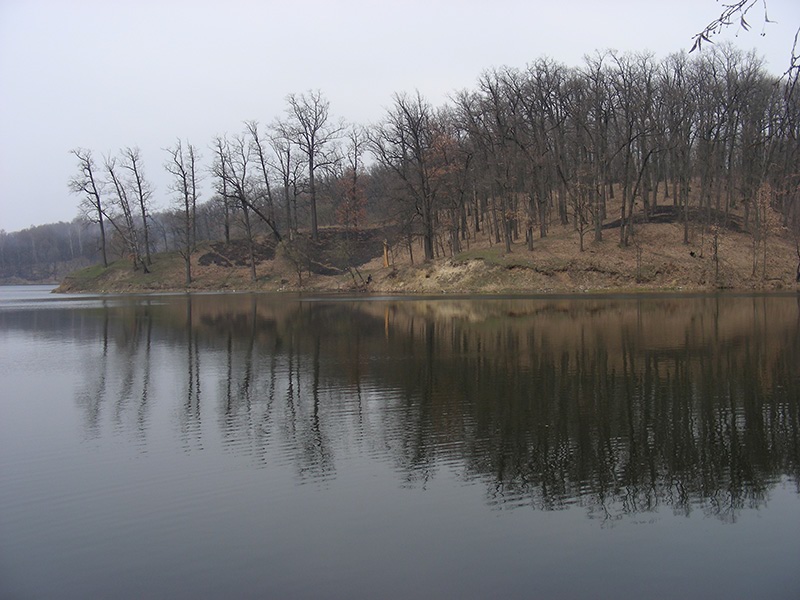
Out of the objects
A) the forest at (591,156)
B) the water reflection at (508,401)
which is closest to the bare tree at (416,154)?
the forest at (591,156)

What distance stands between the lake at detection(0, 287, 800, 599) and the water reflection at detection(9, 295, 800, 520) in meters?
0.07

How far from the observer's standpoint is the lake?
731 centimetres

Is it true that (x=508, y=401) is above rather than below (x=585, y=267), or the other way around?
below

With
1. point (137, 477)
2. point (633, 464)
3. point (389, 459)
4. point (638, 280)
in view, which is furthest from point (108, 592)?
point (638, 280)

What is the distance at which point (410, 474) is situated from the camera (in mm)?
10305

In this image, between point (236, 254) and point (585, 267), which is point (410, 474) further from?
point (236, 254)

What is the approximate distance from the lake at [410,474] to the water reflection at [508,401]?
0.21 ft

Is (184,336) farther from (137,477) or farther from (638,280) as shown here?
(638,280)

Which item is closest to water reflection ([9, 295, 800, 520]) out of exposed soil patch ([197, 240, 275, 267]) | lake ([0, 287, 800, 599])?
lake ([0, 287, 800, 599])

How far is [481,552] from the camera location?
25.1 ft

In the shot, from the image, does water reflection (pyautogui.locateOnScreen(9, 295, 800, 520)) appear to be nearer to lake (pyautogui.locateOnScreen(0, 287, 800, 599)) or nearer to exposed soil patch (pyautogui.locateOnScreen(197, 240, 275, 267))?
lake (pyautogui.locateOnScreen(0, 287, 800, 599))

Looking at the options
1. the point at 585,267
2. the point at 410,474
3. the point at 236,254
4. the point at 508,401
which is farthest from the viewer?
the point at 236,254

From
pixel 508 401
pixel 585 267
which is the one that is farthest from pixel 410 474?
pixel 585 267

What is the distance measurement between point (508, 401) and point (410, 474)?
4.83 meters
